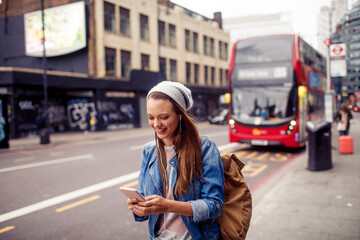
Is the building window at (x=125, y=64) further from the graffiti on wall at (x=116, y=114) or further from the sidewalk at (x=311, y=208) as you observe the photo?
the sidewalk at (x=311, y=208)

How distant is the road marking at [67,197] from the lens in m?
4.84

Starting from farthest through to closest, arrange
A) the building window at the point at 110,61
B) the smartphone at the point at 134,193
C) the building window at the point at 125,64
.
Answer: the building window at the point at 125,64
the building window at the point at 110,61
the smartphone at the point at 134,193

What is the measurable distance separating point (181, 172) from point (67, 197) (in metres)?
4.69

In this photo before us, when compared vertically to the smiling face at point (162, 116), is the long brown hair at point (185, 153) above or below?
below

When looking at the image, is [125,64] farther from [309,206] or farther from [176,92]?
[176,92]

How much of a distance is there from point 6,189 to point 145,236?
155 inches

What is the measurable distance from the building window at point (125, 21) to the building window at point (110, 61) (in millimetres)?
2126

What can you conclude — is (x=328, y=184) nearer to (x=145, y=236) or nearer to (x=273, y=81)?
(x=145, y=236)

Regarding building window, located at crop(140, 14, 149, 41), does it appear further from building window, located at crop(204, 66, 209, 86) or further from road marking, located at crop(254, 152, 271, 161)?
road marking, located at crop(254, 152, 271, 161)

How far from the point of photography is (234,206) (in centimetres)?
176

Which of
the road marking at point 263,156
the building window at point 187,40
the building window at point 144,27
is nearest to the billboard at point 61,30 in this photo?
the building window at point 144,27

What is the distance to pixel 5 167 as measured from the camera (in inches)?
348

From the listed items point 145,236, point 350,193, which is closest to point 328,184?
point 350,193

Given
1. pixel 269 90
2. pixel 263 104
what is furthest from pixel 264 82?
pixel 263 104
